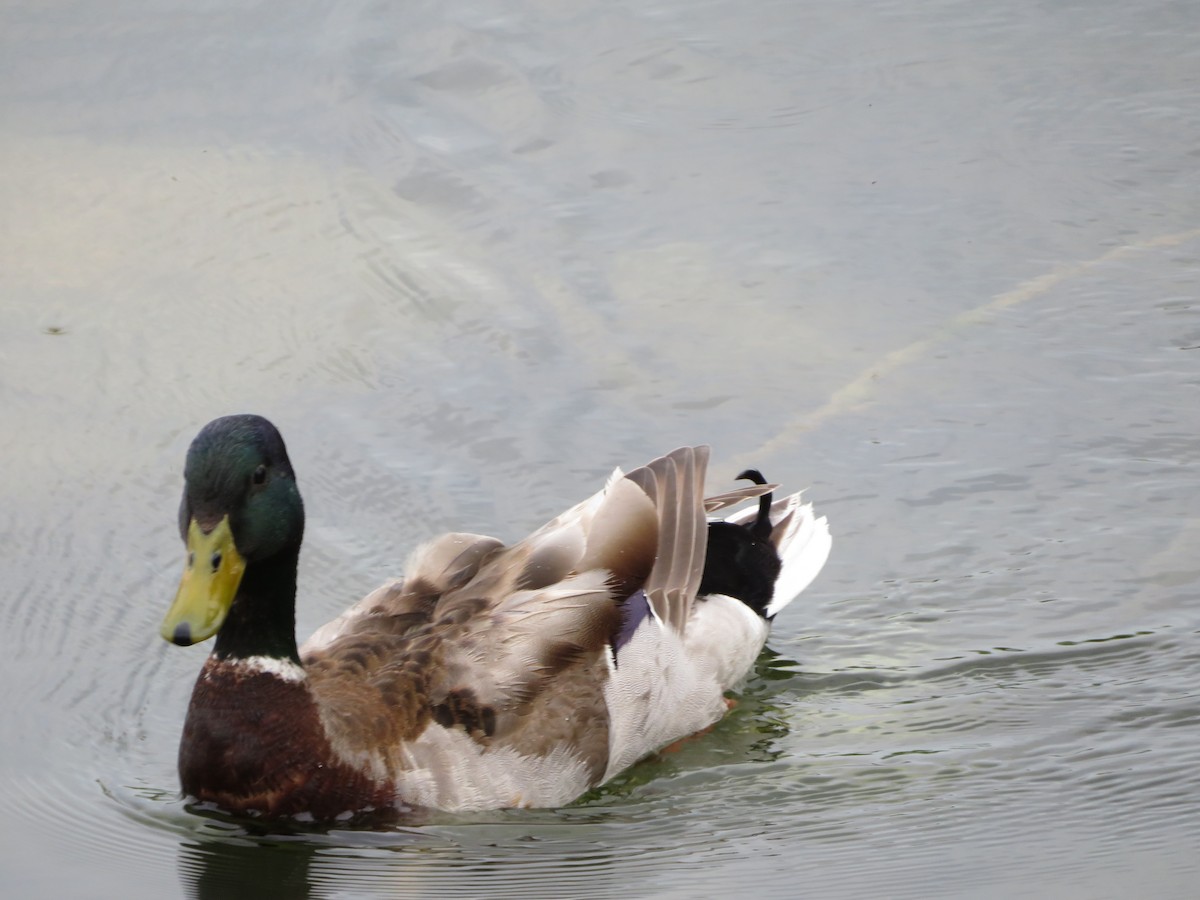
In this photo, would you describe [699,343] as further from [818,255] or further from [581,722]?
[581,722]

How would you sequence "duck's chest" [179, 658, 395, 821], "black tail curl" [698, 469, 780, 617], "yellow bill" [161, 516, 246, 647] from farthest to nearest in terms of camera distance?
1. "black tail curl" [698, 469, 780, 617]
2. "duck's chest" [179, 658, 395, 821]
3. "yellow bill" [161, 516, 246, 647]

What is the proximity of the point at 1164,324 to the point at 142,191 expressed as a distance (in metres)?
5.35

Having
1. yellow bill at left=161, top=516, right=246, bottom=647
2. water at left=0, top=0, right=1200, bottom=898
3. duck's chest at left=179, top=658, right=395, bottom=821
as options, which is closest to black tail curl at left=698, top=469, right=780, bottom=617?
water at left=0, top=0, right=1200, bottom=898

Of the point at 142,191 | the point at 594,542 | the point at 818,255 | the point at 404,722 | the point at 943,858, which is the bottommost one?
the point at 943,858

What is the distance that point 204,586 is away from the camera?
5.36 m

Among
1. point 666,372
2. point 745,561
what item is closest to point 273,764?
point 745,561

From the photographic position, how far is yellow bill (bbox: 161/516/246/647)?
17.4 feet

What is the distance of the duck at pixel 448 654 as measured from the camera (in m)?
5.53

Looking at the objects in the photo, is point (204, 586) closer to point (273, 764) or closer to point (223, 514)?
point (223, 514)

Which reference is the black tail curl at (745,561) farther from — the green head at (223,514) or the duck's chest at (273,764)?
the green head at (223,514)

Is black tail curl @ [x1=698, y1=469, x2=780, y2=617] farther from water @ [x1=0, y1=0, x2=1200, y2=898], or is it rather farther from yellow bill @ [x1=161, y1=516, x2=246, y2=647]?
yellow bill @ [x1=161, y1=516, x2=246, y2=647]

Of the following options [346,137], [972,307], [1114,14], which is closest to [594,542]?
[972,307]

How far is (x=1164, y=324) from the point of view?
8508 millimetres

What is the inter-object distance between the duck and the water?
0.15 m
